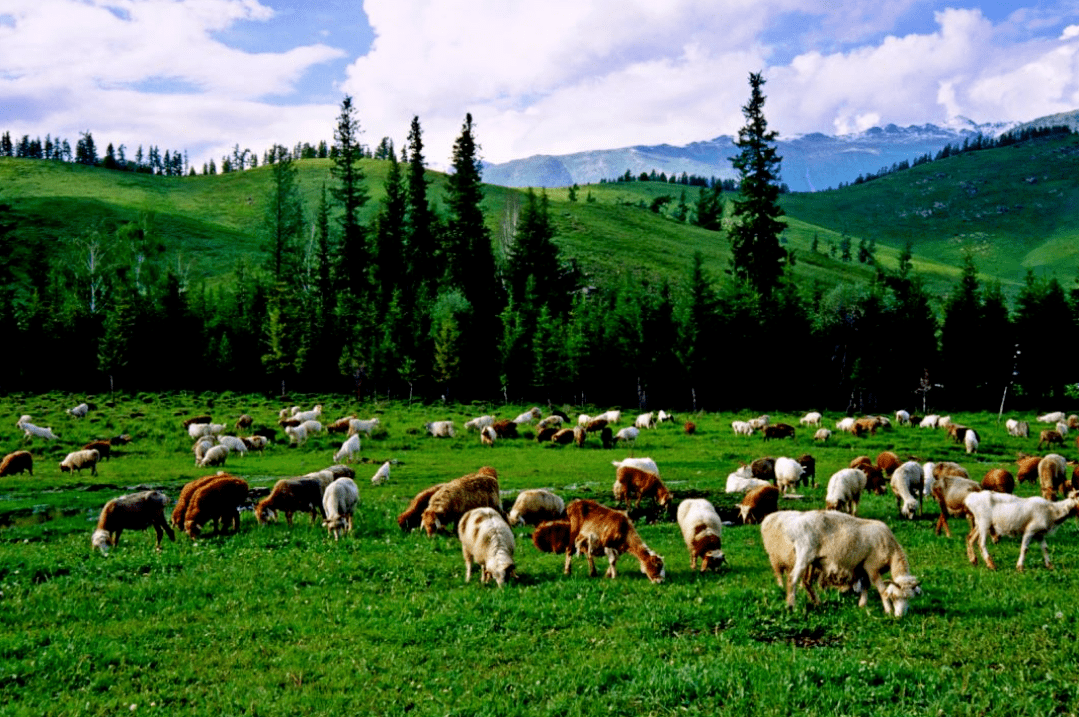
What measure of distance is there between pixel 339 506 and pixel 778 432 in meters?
38.1

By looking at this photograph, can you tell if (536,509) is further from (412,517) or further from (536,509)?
(412,517)

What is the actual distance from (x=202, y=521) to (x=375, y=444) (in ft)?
86.9

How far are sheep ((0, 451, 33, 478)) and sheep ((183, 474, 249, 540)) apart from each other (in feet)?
71.1

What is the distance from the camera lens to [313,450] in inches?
1751

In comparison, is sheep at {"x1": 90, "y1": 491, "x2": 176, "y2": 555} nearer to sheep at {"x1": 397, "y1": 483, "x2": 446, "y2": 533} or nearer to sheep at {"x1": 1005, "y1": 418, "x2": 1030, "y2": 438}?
sheep at {"x1": 397, "y1": 483, "x2": 446, "y2": 533}

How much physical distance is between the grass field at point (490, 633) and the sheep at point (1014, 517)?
0.57m

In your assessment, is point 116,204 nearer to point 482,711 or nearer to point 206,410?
point 206,410

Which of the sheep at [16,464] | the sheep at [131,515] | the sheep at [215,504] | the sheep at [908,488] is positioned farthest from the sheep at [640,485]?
the sheep at [16,464]

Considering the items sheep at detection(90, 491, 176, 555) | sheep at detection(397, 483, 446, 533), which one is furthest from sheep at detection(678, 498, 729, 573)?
sheep at detection(90, 491, 176, 555)

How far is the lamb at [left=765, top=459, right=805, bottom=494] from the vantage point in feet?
95.7

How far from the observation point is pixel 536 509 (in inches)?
847

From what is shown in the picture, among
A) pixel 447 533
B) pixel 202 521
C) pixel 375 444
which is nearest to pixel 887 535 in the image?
pixel 447 533

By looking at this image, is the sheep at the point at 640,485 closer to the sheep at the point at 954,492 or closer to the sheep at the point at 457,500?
the sheep at the point at 457,500

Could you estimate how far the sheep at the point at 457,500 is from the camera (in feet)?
64.2
